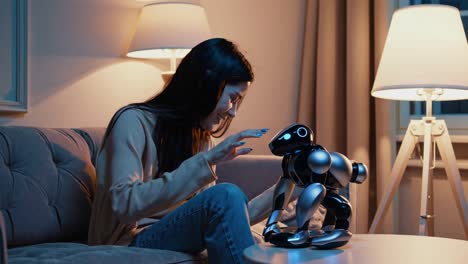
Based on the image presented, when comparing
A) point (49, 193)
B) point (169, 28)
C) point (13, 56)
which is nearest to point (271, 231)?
point (49, 193)

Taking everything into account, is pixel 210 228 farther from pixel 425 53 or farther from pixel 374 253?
pixel 425 53

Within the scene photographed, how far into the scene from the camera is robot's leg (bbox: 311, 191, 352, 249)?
4.49 ft

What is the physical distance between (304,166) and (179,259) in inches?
17.0

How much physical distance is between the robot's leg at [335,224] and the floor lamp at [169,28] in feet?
4.58

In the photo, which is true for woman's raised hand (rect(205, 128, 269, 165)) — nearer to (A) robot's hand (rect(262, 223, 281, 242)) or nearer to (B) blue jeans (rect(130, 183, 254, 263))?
(B) blue jeans (rect(130, 183, 254, 263))

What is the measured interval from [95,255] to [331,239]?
0.54 meters

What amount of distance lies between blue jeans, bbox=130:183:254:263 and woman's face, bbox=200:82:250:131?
0.33 m

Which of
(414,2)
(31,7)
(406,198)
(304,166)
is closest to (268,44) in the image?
(414,2)

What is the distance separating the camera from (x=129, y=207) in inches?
63.8

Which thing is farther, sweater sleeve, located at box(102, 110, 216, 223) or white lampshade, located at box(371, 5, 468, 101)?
white lampshade, located at box(371, 5, 468, 101)

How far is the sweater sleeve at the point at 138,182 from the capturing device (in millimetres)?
1622

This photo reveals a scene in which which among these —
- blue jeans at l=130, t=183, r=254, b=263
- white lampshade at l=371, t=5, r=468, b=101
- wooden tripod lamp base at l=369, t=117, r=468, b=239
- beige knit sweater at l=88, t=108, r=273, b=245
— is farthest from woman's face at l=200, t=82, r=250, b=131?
wooden tripod lamp base at l=369, t=117, r=468, b=239

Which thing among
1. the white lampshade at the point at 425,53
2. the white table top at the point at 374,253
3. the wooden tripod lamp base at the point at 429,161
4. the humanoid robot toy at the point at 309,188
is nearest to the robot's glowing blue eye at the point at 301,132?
the humanoid robot toy at the point at 309,188

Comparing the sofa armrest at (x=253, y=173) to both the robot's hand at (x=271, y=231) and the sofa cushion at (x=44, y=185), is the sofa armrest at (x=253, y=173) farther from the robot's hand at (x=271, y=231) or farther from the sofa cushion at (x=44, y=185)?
the robot's hand at (x=271, y=231)
